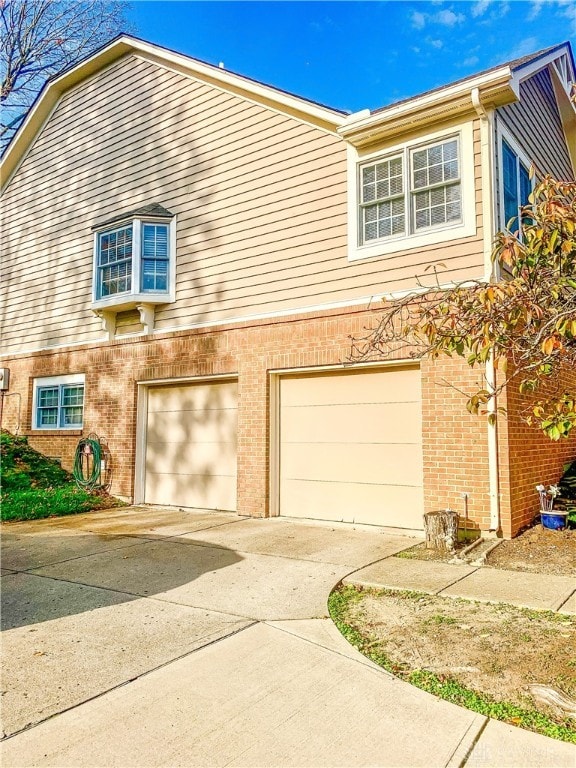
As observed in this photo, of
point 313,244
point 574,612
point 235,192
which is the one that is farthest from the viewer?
point 235,192

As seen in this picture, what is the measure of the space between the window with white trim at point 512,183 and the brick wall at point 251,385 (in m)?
2.28

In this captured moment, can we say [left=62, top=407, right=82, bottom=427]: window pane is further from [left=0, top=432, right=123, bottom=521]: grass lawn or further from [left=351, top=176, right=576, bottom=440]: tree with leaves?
[left=351, top=176, right=576, bottom=440]: tree with leaves

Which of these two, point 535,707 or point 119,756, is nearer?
point 119,756

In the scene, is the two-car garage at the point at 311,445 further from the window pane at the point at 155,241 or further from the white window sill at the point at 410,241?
the window pane at the point at 155,241

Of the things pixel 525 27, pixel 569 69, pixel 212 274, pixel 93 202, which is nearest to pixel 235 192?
pixel 212 274

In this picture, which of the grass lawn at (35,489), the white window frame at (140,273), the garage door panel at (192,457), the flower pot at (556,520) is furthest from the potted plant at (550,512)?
the grass lawn at (35,489)

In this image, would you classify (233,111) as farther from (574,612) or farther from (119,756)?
(119,756)

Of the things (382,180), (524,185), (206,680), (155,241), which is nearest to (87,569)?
(206,680)

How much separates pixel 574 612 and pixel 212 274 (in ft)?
23.8

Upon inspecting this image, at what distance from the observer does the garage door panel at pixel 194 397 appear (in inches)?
363

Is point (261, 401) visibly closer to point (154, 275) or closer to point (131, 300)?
point (131, 300)

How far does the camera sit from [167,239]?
399 inches

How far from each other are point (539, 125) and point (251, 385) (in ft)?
21.3

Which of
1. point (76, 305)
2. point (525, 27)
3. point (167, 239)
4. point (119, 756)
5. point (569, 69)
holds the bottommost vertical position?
point (119, 756)
